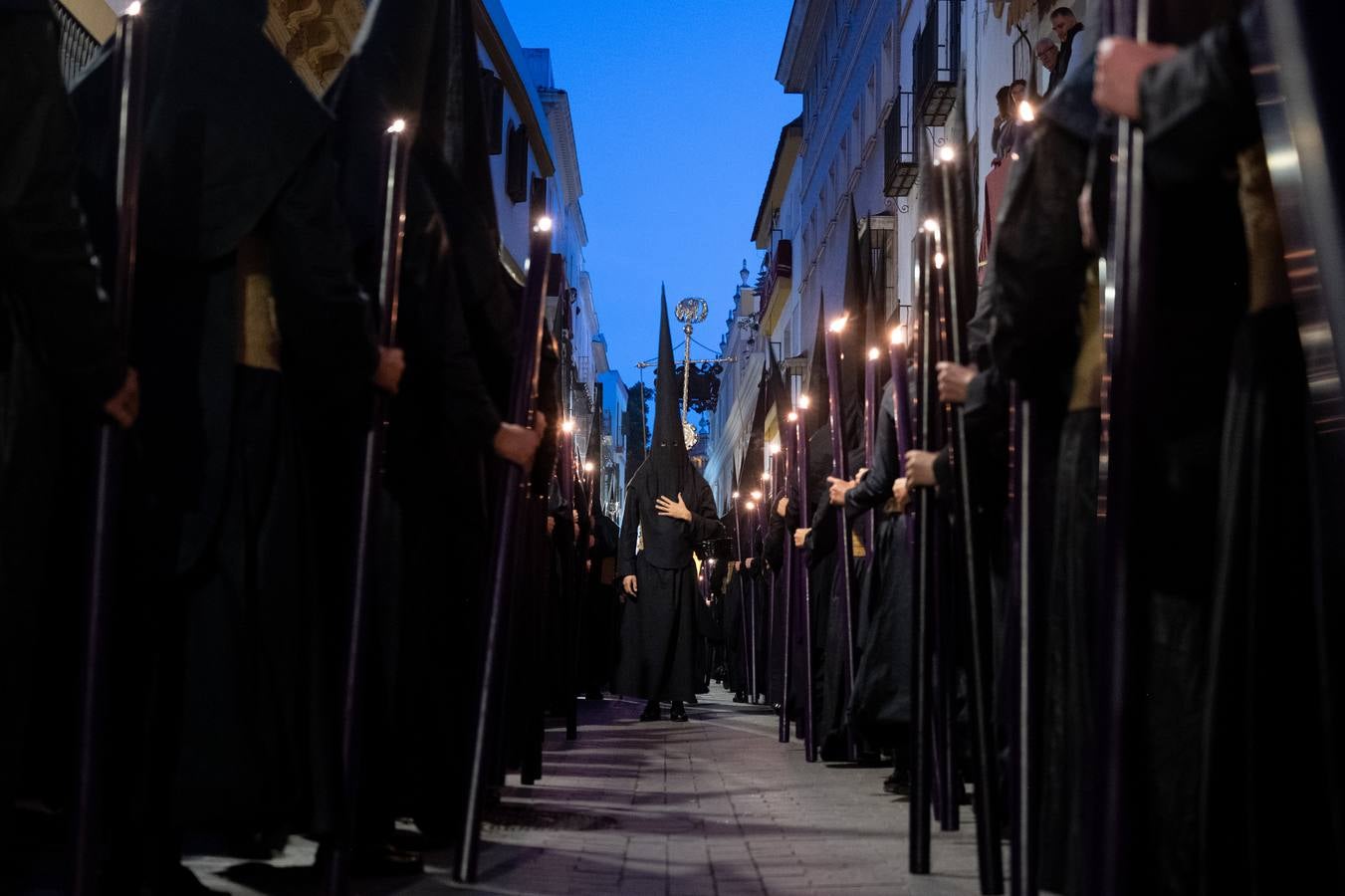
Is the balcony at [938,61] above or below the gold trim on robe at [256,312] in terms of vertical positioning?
above

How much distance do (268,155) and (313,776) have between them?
1.49m

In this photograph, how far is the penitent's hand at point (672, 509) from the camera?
14430mm

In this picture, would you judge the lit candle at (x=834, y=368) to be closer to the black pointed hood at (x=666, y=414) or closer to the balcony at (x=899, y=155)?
the black pointed hood at (x=666, y=414)

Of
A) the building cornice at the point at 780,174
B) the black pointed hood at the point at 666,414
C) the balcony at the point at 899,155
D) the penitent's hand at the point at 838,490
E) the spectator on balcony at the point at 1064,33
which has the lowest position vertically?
the penitent's hand at the point at 838,490

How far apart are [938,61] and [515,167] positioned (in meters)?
15.8

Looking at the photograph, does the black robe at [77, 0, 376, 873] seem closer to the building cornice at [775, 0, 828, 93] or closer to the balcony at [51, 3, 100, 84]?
the balcony at [51, 3, 100, 84]

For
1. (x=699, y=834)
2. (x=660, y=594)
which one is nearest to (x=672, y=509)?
(x=660, y=594)

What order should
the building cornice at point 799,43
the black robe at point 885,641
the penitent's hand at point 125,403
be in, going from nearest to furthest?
the penitent's hand at point 125,403 → the black robe at point 885,641 → the building cornice at point 799,43

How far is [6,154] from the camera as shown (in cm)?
299

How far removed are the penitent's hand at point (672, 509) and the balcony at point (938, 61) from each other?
569cm

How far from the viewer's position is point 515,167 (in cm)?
3372

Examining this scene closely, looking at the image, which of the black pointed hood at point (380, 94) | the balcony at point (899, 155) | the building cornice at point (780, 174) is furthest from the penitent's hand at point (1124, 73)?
the building cornice at point (780, 174)

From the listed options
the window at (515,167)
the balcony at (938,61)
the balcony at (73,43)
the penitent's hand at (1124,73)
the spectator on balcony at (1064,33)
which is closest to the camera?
the penitent's hand at (1124,73)

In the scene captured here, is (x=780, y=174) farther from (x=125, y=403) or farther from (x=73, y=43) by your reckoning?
(x=125, y=403)
